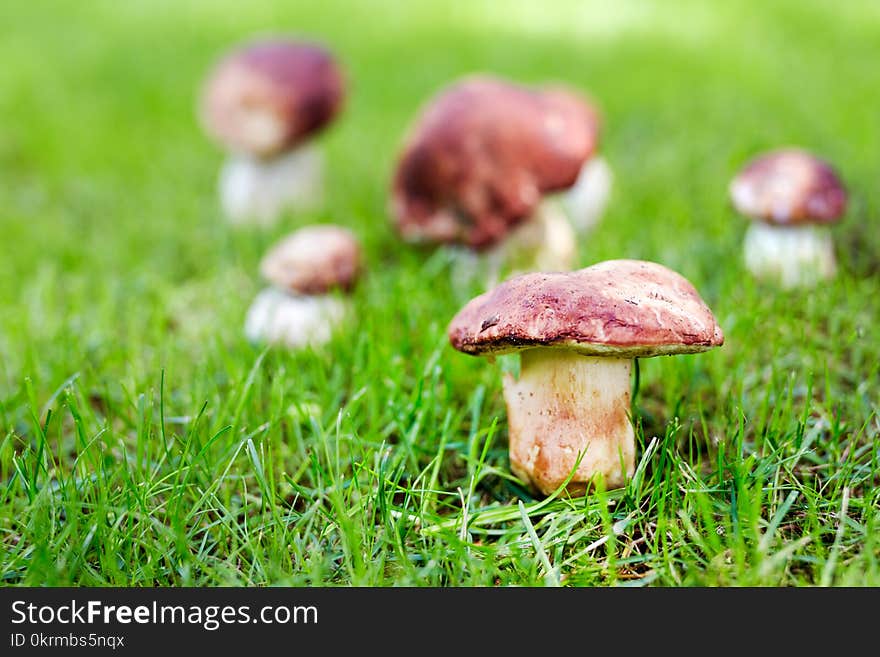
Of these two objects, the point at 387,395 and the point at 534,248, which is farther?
the point at 534,248

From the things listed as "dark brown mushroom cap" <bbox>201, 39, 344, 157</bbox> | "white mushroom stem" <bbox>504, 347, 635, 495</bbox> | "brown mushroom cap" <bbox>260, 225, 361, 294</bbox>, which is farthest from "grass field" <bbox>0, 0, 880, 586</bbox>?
"dark brown mushroom cap" <bbox>201, 39, 344, 157</bbox>

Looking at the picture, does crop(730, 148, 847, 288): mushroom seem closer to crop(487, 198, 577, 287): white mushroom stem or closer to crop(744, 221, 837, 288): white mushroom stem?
crop(744, 221, 837, 288): white mushroom stem

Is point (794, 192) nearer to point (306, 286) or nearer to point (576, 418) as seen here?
point (576, 418)

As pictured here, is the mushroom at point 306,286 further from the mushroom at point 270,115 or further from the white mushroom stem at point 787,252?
the white mushroom stem at point 787,252

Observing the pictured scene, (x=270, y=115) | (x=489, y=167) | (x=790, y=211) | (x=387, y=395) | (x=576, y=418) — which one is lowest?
(x=387, y=395)

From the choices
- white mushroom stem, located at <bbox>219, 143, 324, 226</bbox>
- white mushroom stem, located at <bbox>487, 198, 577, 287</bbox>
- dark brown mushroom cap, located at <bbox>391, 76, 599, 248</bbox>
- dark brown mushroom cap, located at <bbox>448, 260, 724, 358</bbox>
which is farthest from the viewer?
white mushroom stem, located at <bbox>219, 143, 324, 226</bbox>

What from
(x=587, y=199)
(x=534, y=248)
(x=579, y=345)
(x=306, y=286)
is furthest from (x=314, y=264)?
(x=587, y=199)
